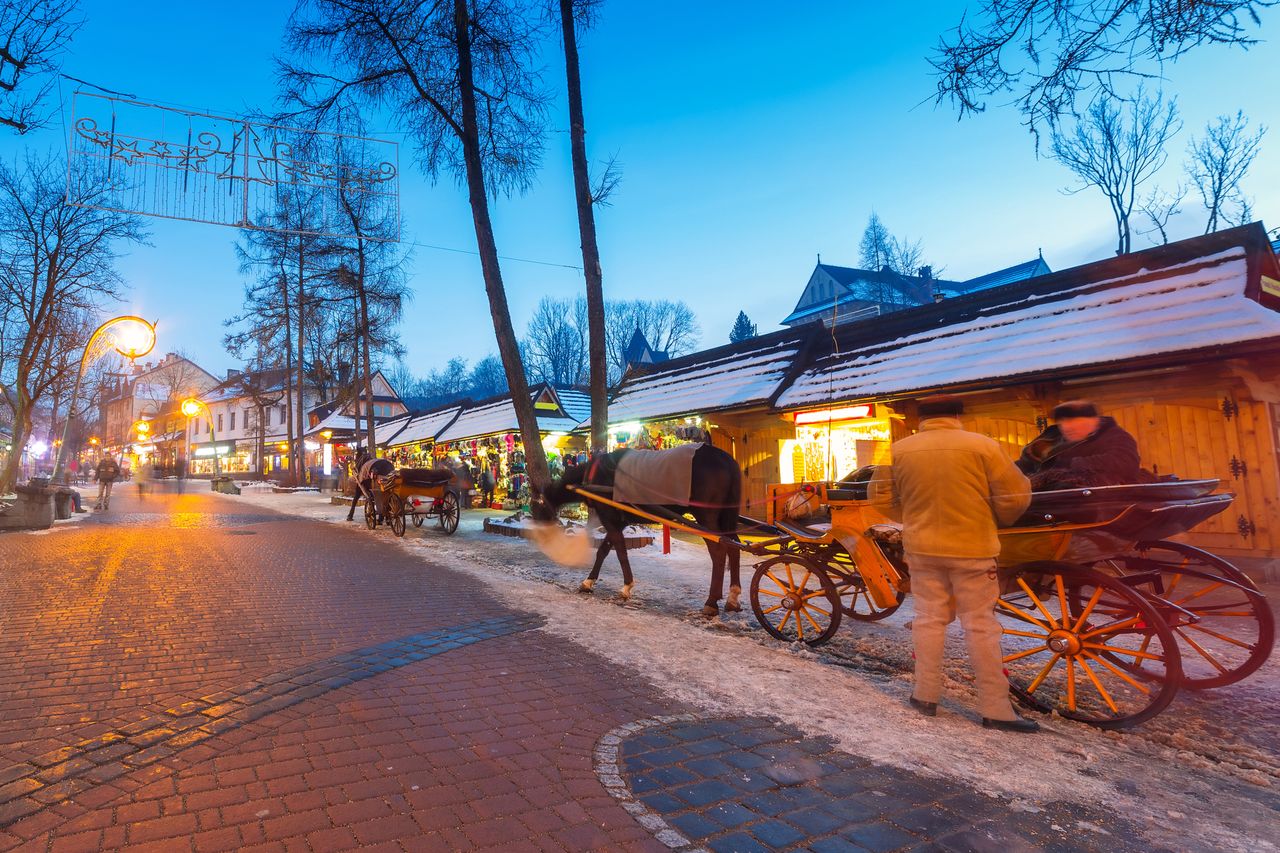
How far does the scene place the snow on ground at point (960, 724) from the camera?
302cm

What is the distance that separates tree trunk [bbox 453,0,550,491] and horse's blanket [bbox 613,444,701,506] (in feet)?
18.4

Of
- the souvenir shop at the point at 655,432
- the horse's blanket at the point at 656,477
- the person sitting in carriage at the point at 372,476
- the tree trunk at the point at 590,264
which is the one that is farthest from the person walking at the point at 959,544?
the person sitting in carriage at the point at 372,476

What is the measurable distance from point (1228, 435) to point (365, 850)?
10.6m

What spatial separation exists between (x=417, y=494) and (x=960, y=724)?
12626mm

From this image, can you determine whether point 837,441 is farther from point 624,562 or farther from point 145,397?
point 145,397

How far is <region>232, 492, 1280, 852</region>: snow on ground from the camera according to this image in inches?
119

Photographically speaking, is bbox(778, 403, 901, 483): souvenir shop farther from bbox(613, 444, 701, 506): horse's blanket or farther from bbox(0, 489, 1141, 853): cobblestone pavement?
bbox(0, 489, 1141, 853): cobblestone pavement

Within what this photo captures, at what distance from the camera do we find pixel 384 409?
61.0 m

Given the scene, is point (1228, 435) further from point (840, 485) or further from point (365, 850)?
point (365, 850)

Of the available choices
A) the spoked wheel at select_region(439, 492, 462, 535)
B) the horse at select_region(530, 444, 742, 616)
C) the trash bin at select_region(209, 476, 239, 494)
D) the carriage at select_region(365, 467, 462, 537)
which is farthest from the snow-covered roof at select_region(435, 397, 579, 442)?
the trash bin at select_region(209, 476, 239, 494)

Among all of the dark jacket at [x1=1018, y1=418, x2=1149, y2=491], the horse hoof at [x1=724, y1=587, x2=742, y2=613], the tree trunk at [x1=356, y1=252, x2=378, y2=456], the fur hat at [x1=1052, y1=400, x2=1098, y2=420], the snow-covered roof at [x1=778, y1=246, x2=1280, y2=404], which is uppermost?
the tree trunk at [x1=356, y1=252, x2=378, y2=456]

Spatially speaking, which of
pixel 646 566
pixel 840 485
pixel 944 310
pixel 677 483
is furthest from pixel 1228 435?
pixel 646 566

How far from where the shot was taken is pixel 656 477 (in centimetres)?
740

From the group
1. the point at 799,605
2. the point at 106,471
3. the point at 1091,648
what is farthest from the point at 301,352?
the point at 1091,648
